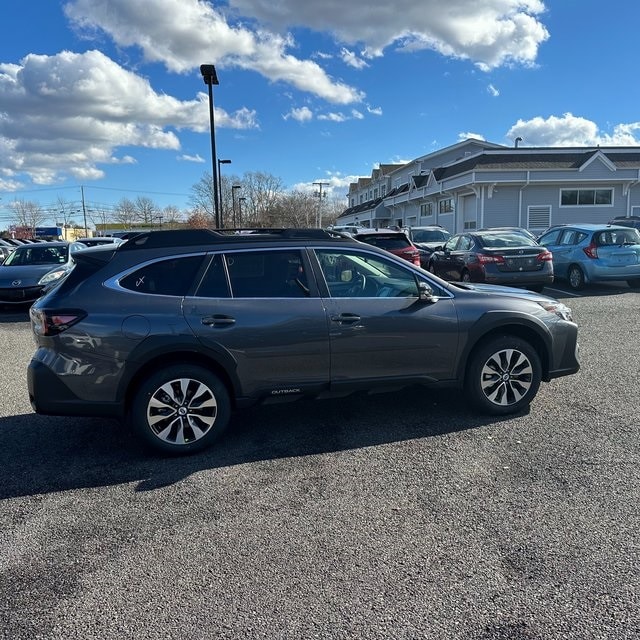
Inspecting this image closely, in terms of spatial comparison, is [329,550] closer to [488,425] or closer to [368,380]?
[368,380]

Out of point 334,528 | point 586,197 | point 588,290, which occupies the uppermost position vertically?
point 586,197

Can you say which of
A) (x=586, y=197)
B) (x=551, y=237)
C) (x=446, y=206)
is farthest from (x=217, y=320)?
(x=446, y=206)

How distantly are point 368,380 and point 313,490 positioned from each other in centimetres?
117

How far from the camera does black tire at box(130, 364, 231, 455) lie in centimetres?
401

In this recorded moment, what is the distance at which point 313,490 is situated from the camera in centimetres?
358

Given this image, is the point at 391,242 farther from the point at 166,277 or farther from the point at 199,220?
the point at 199,220

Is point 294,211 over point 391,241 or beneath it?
over

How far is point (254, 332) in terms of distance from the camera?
4.14m

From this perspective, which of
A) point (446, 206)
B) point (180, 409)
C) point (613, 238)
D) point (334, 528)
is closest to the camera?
point (334, 528)

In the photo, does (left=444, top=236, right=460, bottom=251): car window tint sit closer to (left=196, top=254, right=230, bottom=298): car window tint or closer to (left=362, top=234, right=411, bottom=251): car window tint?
(left=362, top=234, right=411, bottom=251): car window tint

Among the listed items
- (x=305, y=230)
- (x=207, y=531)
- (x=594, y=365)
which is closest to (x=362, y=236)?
(x=594, y=365)

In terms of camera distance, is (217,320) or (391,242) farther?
(391,242)

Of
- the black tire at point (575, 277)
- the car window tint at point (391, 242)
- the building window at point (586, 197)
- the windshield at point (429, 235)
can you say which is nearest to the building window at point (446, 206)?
the building window at point (586, 197)

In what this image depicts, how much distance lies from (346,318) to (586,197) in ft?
99.4
